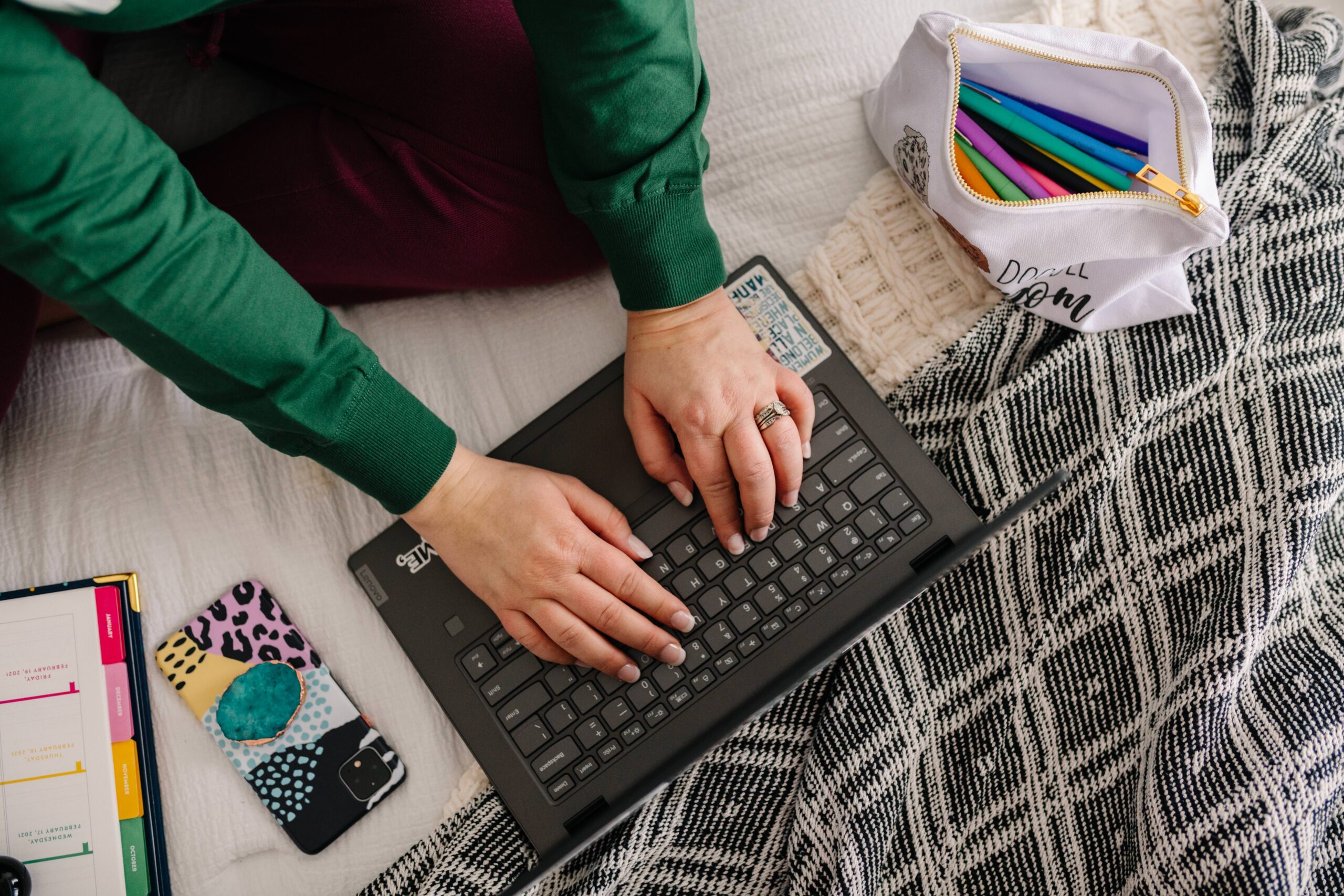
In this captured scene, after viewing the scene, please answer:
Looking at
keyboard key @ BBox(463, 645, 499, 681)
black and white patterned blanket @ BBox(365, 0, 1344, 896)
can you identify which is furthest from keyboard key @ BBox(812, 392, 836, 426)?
keyboard key @ BBox(463, 645, 499, 681)

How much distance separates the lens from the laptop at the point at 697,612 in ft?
1.95

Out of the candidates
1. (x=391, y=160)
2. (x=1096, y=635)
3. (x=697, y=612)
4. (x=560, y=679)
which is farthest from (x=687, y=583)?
(x=391, y=160)

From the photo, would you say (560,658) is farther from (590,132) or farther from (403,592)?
(590,132)

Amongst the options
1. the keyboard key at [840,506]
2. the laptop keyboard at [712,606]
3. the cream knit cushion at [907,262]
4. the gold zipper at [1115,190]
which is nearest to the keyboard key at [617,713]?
the laptop keyboard at [712,606]

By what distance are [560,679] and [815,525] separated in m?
0.24

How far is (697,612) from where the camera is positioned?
607 mm

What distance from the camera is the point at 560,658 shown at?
1.99 ft

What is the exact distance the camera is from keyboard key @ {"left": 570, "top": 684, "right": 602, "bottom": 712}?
1.98ft

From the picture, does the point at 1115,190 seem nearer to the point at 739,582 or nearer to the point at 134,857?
the point at 739,582

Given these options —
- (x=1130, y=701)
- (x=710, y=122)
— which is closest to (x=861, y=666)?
(x=1130, y=701)

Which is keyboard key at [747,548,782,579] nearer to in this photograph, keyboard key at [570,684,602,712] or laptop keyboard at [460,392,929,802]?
laptop keyboard at [460,392,929,802]

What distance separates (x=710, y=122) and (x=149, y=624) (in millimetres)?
686

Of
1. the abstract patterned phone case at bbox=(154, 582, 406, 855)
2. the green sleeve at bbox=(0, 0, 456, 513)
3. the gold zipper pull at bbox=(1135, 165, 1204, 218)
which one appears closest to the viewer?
the green sleeve at bbox=(0, 0, 456, 513)

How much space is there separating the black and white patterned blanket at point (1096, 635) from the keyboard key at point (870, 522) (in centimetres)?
10
